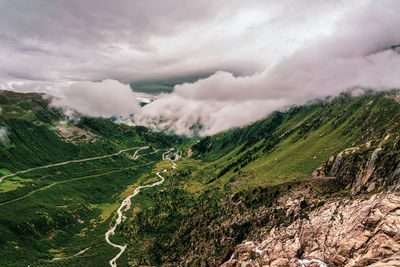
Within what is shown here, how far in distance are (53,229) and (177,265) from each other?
430 feet

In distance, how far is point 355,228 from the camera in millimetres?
50312

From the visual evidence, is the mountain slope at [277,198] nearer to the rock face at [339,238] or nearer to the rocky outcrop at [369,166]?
the rocky outcrop at [369,166]

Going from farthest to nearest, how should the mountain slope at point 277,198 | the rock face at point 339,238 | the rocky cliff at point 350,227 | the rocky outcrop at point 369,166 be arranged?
the mountain slope at point 277,198 → the rocky outcrop at point 369,166 → the rocky cliff at point 350,227 → the rock face at point 339,238

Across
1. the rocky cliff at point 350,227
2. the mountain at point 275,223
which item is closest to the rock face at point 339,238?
the rocky cliff at point 350,227

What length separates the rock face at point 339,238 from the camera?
41350mm

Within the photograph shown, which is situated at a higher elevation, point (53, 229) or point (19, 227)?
point (19, 227)

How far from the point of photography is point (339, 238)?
5197 centimetres

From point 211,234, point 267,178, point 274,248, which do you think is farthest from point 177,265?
point 267,178

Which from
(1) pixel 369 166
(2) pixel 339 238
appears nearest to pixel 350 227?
(2) pixel 339 238

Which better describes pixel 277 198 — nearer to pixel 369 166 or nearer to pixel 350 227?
pixel 369 166

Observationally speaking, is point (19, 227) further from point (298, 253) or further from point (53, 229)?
point (298, 253)

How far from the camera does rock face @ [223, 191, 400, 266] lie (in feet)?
136

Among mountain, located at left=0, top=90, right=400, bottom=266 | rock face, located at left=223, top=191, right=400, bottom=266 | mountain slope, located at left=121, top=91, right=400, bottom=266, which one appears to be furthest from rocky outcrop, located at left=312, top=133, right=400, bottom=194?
rock face, located at left=223, top=191, right=400, bottom=266

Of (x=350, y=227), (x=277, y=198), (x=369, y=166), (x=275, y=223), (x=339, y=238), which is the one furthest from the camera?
(x=277, y=198)
